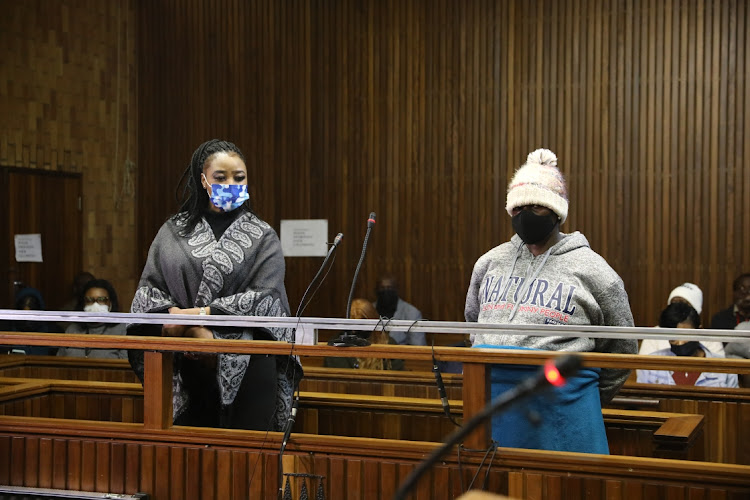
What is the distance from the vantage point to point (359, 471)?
2420 mm

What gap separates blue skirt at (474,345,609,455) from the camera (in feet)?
7.68

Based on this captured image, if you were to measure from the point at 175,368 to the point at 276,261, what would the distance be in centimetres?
48

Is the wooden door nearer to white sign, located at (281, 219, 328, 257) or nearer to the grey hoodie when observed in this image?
white sign, located at (281, 219, 328, 257)

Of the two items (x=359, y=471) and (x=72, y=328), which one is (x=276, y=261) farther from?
(x=72, y=328)

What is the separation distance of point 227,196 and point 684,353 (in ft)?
9.12

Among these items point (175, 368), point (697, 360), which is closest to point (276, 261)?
point (175, 368)

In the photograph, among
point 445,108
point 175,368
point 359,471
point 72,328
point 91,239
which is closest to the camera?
point 359,471

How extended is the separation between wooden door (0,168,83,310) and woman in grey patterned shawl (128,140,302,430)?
4585mm

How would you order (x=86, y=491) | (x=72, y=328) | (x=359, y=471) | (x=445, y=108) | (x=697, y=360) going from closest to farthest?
(x=697, y=360), (x=359, y=471), (x=86, y=491), (x=72, y=328), (x=445, y=108)

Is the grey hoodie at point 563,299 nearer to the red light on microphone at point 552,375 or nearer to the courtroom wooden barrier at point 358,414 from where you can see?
the courtroom wooden barrier at point 358,414

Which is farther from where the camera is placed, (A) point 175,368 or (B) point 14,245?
(B) point 14,245

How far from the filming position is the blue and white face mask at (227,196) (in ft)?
9.54

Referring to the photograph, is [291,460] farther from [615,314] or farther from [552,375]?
[552,375]

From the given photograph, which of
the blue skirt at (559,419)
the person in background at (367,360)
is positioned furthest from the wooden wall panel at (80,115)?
the blue skirt at (559,419)
